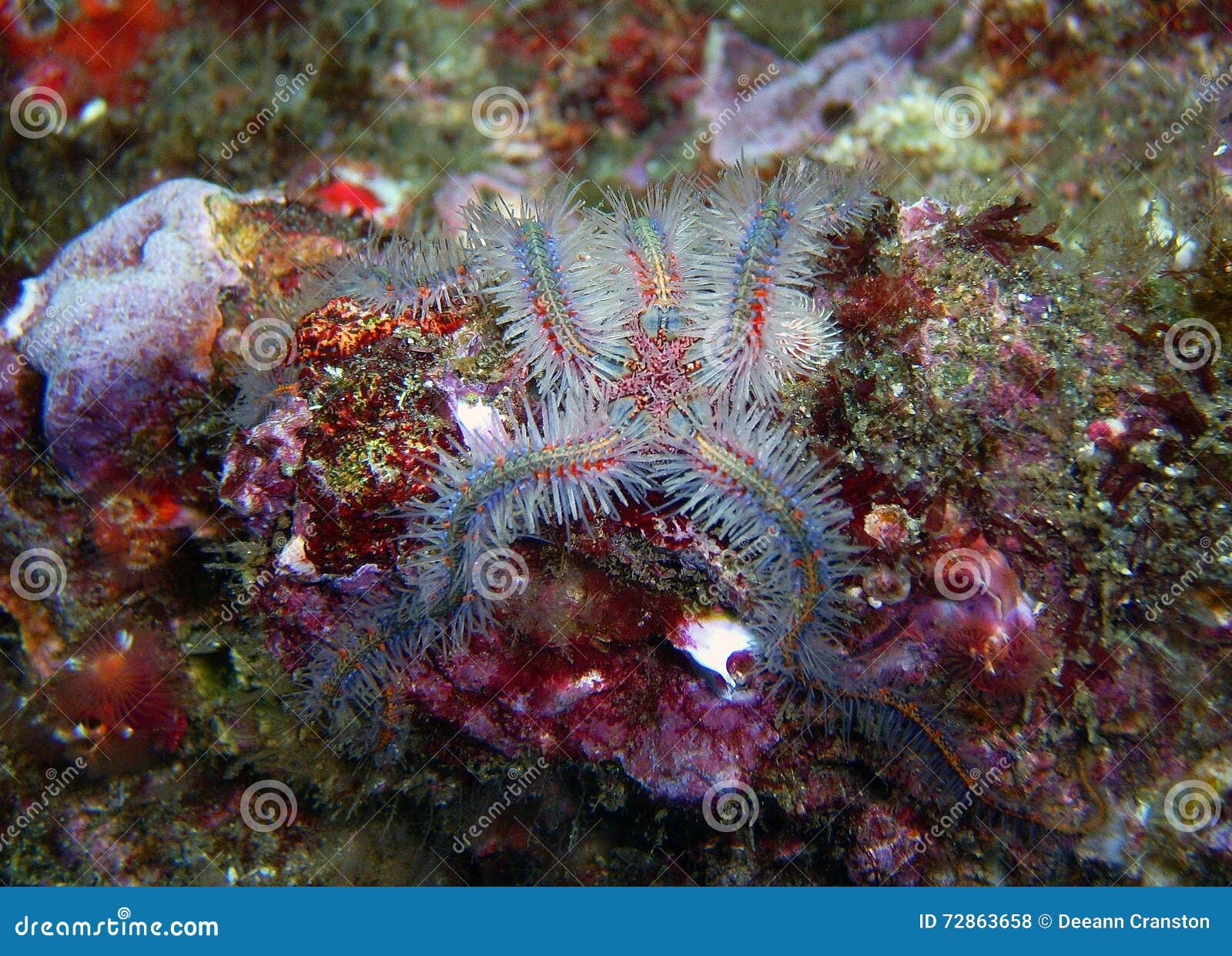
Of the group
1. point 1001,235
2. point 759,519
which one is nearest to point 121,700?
point 759,519

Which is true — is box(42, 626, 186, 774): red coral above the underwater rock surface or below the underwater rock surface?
below

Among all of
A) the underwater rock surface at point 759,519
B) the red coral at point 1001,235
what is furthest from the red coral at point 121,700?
the red coral at point 1001,235

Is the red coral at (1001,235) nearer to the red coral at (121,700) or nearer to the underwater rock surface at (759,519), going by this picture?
the underwater rock surface at (759,519)

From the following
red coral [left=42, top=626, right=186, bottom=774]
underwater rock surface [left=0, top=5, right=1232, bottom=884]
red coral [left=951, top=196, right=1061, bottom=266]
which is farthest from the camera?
red coral [left=42, top=626, right=186, bottom=774]

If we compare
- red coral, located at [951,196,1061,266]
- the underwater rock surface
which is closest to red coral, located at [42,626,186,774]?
the underwater rock surface

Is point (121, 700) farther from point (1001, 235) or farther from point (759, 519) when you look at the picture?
point (1001, 235)

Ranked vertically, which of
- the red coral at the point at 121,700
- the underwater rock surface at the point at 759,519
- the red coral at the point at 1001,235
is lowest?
the red coral at the point at 121,700

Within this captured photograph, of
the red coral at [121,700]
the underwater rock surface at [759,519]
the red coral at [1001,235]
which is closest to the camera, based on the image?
the underwater rock surface at [759,519]

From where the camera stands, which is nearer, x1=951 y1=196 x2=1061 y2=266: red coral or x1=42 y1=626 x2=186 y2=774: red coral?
x1=951 y1=196 x2=1061 y2=266: red coral

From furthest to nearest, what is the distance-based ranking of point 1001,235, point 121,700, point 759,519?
point 121,700 → point 1001,235 → point 759,519

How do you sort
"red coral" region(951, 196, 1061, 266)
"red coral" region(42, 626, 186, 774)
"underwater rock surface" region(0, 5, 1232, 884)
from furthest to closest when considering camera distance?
"red coral" region(42, 626, 186, 774) → "red coral" region(951, 196, 1061, 266) → "underwater rock surface" region(0, 5, 1232, 884)

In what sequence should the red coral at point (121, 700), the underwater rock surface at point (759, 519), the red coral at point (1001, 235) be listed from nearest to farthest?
the underwater rock surface at point (759, 519), the red coral at point (1001, 235), the red coral at point (121, 700)

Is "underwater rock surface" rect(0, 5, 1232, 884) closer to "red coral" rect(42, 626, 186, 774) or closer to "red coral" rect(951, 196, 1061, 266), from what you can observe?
"red coral" rect(951, 196, 1061, 266)
